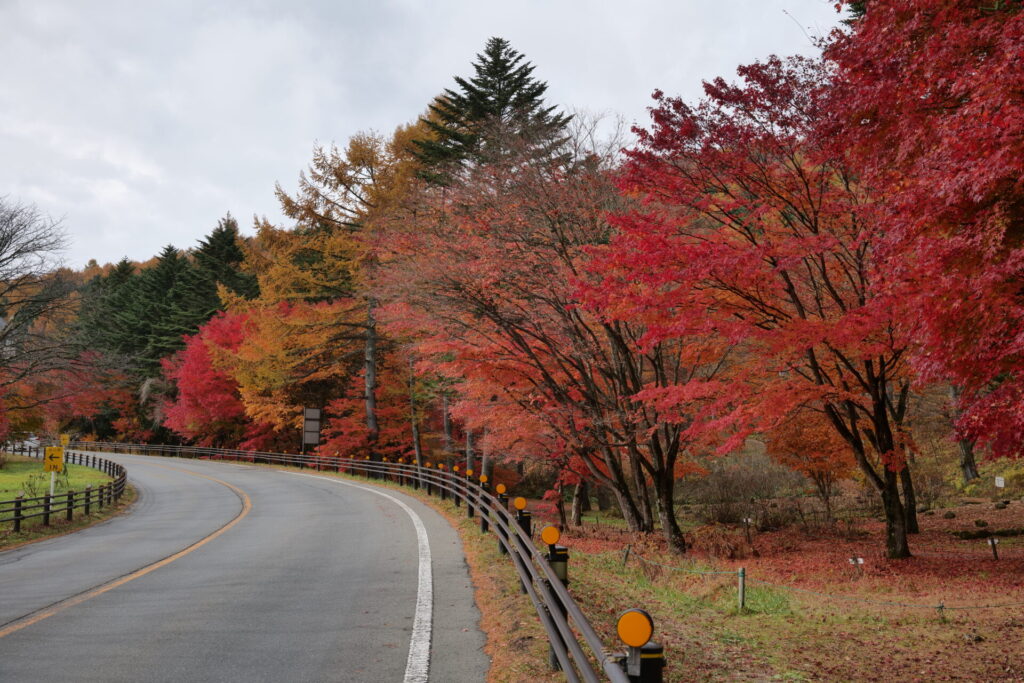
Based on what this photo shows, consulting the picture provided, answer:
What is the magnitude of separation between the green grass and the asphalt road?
868 centimetres

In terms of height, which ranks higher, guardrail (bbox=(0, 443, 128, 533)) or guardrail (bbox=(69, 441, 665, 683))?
guardrail (bbox=(69, 441, 665, 683))

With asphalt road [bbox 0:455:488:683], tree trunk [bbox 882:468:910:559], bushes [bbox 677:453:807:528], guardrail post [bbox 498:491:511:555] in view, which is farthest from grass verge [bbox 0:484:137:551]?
bushes [bbox 677:453:807:528]

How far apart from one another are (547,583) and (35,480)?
28.2 metres

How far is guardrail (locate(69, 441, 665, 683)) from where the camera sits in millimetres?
2703

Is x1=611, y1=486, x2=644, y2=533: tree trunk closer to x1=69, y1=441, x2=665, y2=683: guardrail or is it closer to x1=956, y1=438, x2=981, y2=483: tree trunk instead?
x1=69, y1=441, x2=665, y2=683: guardrail

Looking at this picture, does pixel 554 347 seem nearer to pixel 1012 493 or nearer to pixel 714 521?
pixel 714 521

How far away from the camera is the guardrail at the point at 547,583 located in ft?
8.87

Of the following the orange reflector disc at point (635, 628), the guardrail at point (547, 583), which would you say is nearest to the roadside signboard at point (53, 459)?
the guardrail at point (547, 583)

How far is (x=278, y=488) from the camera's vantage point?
73.7 ft

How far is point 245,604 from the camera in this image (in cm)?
685

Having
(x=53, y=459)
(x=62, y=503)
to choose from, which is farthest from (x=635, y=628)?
(x=53, y=459)

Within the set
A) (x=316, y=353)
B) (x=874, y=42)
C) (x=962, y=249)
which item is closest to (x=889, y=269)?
(x=962, y=249)

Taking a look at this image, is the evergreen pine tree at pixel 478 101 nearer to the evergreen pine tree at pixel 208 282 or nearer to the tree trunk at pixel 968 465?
the tree trunk at pixel 968 465

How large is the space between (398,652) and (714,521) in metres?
18.0
